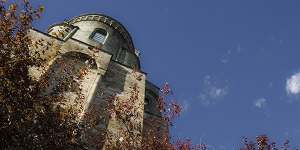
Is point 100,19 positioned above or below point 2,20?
above

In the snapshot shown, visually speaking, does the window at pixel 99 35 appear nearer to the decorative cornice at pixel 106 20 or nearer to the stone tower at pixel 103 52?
the stone tower at pixel 103 52

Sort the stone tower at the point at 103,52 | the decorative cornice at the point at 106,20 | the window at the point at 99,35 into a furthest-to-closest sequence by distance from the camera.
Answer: the decorative cornice at the point at 106,20
the window at the point at 99,35
the stone tower at the point at 103,52

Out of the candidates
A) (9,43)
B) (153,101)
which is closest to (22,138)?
(9,43)

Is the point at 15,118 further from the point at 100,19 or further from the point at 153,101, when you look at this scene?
the point at 100,19

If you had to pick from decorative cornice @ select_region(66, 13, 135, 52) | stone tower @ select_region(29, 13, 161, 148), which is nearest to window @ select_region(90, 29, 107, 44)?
stone tower @ select_region(29, 13, 161, 148)

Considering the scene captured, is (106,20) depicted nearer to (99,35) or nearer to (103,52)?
(99,35)

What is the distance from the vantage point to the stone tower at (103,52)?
14.5m

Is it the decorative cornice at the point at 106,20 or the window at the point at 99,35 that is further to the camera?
the decorative cornice at the point at 106,20

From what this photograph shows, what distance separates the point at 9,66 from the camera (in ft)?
22.2

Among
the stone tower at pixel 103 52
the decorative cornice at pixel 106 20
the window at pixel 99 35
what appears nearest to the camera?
the stone tower at pixel 103 52

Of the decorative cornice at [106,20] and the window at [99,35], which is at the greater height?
the decorative cornice at [106,20]

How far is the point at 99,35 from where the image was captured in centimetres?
2297

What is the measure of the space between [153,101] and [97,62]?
28.6 feet

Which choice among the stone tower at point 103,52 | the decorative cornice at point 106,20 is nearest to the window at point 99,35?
the stone tower at point 103,52
